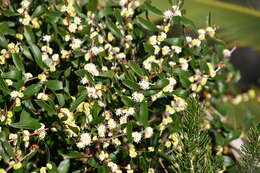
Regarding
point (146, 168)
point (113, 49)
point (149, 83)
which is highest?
point (113, 49)

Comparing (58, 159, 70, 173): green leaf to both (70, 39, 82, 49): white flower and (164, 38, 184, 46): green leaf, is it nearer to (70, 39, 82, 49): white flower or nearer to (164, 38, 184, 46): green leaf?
(70, 39, 82, 49): white flower

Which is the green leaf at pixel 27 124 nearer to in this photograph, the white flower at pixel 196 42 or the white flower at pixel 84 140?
the white flower at pixel 84 140

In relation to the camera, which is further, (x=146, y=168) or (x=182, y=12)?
(x=182, y=12)

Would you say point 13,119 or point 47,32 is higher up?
point 47,32

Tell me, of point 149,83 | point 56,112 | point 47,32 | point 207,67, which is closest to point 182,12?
point 207,67

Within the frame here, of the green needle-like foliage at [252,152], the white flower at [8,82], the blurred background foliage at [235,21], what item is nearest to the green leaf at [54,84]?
the white flower at [8,82]

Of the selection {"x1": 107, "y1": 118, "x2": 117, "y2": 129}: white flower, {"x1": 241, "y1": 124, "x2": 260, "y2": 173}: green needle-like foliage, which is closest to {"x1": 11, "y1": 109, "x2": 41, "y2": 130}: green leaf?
{"x1": 107, "y1": 118, "x2": 117, "y2": 129}: white flower

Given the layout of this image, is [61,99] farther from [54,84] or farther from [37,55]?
[37,55]

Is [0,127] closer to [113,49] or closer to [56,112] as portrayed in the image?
[56,112]
